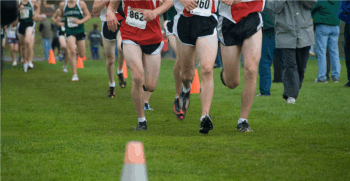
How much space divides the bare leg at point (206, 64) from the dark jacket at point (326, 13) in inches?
243

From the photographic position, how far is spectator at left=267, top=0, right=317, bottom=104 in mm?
7586

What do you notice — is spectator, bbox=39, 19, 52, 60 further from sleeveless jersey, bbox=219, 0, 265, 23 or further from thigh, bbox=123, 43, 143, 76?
sleeveless jersey, bbox=219, 0, 265, 23

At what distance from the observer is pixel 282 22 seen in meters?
7.73

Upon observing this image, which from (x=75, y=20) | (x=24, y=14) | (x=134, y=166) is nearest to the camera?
(x=134, y=166)

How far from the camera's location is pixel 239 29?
528 centimetres

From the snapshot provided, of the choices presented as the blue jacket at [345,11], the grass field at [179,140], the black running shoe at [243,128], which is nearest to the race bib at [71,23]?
the grass field at [179,140]

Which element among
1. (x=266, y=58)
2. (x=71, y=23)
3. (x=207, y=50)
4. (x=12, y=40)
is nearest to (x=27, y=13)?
(x=71, y=23)

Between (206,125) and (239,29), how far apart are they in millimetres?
1148

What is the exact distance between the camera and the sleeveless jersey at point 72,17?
38.2 ft

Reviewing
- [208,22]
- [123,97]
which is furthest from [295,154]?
[123,97]

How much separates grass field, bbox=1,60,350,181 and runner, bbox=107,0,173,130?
1.73 ft

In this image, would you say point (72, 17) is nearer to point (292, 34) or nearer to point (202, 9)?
point (292, 34)

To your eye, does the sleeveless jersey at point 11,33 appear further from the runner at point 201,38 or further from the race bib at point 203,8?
the race bib at point 203,8

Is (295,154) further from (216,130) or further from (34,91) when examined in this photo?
(34,91)
